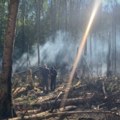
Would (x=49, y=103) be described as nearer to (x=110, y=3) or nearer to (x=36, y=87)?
(x=36, y=87)

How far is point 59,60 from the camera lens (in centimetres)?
4388

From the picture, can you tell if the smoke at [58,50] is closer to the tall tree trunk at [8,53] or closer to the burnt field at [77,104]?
the burnt field at [77,104]

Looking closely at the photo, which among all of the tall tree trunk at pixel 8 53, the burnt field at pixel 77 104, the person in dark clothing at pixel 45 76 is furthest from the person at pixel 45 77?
the tall tree trunk at pixel 8 53

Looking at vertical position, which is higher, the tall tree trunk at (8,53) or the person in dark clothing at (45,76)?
the tall tree trunk at (8,53)

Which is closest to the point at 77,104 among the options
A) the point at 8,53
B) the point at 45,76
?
the point at 8,53

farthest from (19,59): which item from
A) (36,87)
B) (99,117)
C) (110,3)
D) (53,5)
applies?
(99,117)

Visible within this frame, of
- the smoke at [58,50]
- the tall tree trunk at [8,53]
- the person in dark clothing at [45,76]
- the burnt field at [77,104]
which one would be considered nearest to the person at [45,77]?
the person in dark clothing at [45,76]

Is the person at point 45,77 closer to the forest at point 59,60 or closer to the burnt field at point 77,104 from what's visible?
the forest at point 59,60

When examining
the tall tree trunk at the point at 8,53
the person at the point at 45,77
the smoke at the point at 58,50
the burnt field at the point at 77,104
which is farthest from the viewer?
the smoke at the point at 58,50

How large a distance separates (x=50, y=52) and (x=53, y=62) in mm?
1917

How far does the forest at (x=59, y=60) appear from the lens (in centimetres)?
1248

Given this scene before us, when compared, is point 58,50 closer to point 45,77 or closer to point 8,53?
point 45,77

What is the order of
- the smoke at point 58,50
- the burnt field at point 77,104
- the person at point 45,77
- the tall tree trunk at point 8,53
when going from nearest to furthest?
the burnt field at point 77,104 → the tall tree trunk at point 8,53 → the person at point 45,77 → the smoke at point 58,50

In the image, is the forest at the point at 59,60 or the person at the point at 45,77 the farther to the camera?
the person at the point at 45,77
